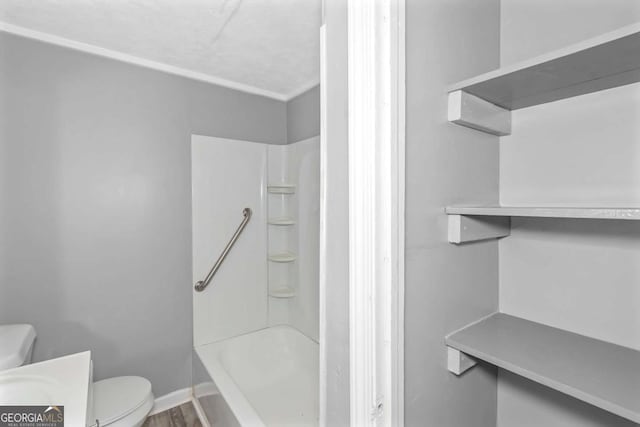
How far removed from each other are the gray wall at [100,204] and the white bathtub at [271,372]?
294mm

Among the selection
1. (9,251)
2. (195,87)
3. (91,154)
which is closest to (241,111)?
(195,87)

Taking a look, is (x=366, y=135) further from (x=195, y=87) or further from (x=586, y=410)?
(x=195, y=87)

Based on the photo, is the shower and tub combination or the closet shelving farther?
the shower and tub combination

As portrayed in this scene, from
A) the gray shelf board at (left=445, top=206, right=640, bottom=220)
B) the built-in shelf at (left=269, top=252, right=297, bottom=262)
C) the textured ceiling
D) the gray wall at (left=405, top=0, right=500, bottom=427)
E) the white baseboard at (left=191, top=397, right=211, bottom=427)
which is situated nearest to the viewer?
the gray shelf board at (left=445, top=206, right=640, bottom=220)

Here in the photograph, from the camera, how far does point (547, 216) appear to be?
0.65 m

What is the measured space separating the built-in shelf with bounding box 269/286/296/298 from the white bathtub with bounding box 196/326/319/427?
25 cm

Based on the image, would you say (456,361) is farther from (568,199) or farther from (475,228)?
(568,199)

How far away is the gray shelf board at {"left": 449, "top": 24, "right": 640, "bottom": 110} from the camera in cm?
59

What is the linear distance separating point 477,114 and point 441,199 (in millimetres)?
269

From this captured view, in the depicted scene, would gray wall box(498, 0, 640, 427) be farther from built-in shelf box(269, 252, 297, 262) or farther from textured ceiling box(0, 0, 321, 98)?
built-in shelf box(269, 252, 297, 262)

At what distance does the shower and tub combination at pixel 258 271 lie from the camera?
1960 mm

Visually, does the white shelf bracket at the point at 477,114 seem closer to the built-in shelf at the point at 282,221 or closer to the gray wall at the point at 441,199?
the gray wall at the point at 441,199

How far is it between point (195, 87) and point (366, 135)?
1755 mm

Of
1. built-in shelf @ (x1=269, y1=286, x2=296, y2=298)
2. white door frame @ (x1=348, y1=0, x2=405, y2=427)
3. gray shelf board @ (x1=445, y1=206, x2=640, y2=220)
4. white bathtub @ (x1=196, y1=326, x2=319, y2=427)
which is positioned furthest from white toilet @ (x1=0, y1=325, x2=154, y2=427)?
gray shelf board @ (x1=445, y1=206, x2=640, y2=220)
